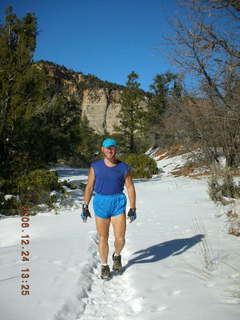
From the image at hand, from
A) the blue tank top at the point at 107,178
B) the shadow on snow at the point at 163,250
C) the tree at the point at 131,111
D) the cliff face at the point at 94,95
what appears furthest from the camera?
the cliff face at the point at 94,95

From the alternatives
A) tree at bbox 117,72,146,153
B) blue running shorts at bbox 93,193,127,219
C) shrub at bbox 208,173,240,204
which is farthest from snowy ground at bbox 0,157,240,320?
tree at bbox 117,72,146,153

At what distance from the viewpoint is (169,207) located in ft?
29.5

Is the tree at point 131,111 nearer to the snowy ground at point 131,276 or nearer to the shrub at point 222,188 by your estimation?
the shrub at point 222,188

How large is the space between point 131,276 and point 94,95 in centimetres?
7970

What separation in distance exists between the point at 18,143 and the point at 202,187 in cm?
782

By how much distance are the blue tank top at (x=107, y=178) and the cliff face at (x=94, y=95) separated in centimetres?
7241

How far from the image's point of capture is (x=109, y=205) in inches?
144

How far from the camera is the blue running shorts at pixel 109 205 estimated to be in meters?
3.67

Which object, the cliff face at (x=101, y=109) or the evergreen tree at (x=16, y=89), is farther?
the cliff face at (x=101, y=109)

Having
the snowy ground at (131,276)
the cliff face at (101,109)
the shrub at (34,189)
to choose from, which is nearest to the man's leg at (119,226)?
the snowy ground at (131,276)

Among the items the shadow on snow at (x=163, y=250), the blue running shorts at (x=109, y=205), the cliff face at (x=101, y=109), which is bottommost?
the shadow on snow at (x=163, y=250)

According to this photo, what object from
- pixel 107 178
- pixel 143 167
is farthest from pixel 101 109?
pixel 107 178

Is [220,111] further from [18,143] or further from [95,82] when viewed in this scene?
[95,82]

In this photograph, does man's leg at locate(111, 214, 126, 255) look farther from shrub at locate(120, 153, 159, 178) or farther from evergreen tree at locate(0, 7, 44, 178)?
shrub at locate(120, 153, 159, 178)
